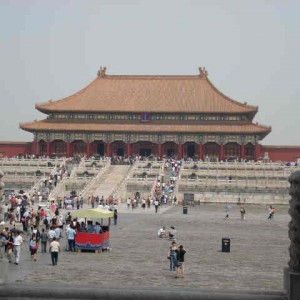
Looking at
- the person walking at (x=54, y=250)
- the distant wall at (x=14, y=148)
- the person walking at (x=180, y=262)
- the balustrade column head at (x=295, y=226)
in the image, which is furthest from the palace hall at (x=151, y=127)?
the balustrade column head at (x=295, y=226)

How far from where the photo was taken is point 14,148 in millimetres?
84750

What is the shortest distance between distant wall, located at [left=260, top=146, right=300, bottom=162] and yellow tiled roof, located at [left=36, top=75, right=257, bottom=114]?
16.3ft

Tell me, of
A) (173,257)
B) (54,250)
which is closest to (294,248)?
(173,257)

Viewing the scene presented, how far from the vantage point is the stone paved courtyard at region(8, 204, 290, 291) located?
1850cm

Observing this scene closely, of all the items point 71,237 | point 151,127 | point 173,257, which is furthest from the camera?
point 151,127

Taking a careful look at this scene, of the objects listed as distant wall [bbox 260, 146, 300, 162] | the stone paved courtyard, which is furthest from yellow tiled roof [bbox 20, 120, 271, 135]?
the stone paved courtyard

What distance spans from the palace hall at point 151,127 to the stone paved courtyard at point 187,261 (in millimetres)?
45359

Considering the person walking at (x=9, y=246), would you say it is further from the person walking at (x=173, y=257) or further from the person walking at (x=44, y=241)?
the person walking at (x=173, y=257)

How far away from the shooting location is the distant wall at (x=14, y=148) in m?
84.1

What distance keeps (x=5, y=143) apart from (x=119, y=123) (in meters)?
14.3

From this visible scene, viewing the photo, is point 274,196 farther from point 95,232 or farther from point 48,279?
point 48,279

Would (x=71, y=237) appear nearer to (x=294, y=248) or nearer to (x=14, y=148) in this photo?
(x=294, y=248)

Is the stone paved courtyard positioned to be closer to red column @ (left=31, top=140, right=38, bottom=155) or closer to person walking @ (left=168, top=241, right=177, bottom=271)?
person walking @ (left=168, top=241, right=177, bottom=271)

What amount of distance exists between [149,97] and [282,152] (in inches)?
748
